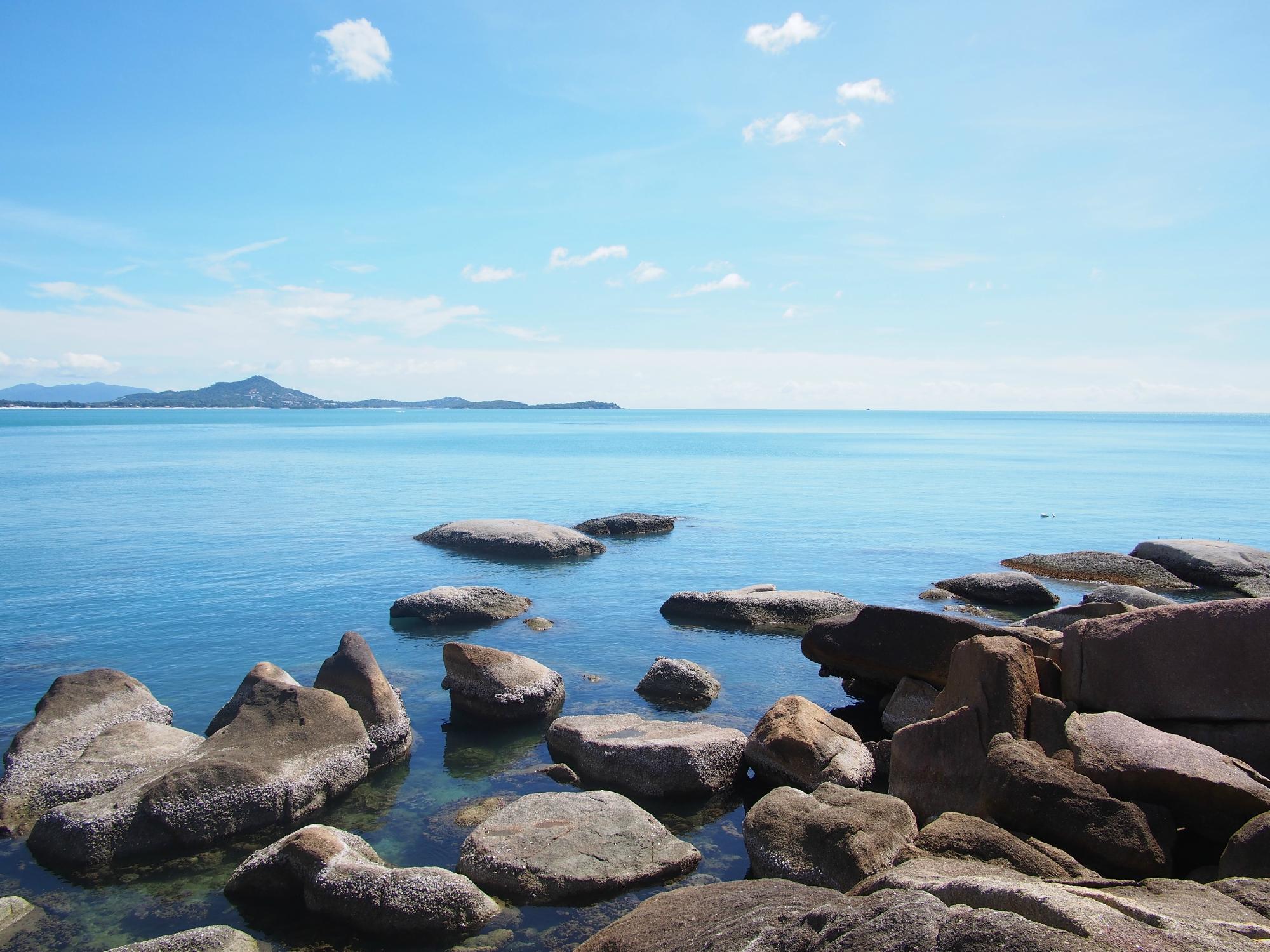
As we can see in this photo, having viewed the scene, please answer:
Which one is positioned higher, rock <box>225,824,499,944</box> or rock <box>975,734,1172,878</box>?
rock <box>975,734,1172,878</box>

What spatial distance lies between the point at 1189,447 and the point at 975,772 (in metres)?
158

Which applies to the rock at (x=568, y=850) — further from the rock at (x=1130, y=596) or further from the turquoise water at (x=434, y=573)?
the rock at (x=1130, y=596)

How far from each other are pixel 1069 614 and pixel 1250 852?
13478 millimetres

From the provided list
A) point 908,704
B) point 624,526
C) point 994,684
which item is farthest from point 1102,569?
point 994,684

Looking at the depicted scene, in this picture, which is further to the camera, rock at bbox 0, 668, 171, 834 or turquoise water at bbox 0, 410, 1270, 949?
rock at bbox 0, 668, 171, 834

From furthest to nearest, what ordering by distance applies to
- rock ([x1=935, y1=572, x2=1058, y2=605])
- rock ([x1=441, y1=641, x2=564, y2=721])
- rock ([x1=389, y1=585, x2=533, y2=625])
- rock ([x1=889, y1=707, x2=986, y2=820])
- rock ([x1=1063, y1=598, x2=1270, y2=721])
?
rock ([x1=935, y1=572, x2=1058, y2=605]) < rock ([x1=389, y1=585, x2=533, y2=625]) < rock ([x1=441, y1=641, x2=564, y2=721]) < rock ([x1=1063, y1=598, x2=1270, y2=721]) < rock ([x1=889, y1=707, x2=986, y2=820])

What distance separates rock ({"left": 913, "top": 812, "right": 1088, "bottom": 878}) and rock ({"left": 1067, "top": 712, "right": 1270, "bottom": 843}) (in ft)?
6.57

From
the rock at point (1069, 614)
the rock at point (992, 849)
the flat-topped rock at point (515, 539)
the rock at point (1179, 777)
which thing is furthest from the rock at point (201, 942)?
the flat-topped rock at point (515, 539)

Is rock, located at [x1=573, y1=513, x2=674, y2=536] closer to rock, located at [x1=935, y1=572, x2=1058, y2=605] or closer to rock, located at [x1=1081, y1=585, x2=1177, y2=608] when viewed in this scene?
rock, located at [x1=935, y1=572, x2=1058, y2=605]

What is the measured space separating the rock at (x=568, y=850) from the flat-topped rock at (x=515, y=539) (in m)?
23.8

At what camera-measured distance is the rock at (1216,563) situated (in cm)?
3062

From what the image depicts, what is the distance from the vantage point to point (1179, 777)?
10.4m

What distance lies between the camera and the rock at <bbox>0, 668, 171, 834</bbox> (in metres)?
12.8

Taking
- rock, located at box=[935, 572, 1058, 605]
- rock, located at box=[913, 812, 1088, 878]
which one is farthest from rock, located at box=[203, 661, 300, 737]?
rock, located at box=[935, 572, 1058, 605]
